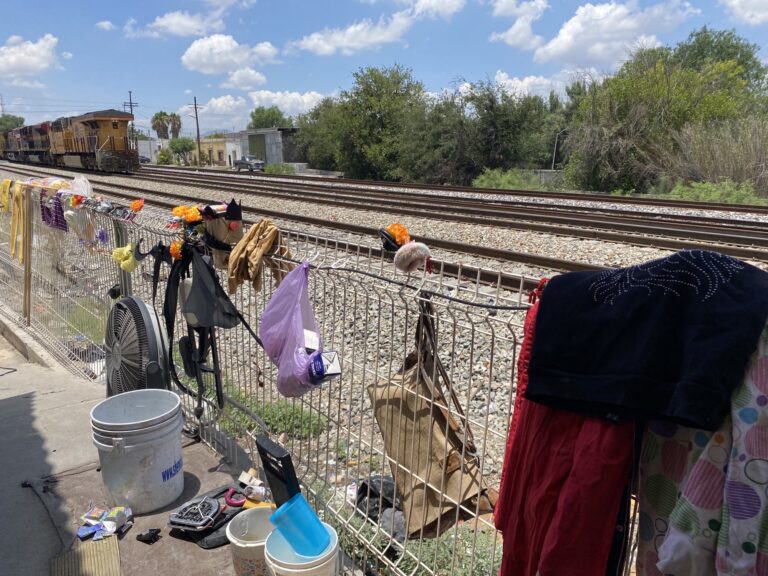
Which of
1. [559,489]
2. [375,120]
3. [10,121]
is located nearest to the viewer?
[559,489]

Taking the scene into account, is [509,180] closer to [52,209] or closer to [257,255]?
[52,209]

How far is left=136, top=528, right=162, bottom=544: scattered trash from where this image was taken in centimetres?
311

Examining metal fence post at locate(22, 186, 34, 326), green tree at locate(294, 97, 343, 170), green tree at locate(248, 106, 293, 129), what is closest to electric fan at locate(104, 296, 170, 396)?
metal fence post at locate(22, 186, 34, 326)

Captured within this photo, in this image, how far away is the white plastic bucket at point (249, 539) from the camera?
2.71 meters

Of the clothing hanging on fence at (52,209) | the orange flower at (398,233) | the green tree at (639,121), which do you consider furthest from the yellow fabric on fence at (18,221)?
the green tree at (639,121)

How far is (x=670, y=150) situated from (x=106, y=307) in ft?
86.6

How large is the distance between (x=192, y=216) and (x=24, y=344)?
4729 mm

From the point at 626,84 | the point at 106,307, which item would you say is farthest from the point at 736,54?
the point at 106,307

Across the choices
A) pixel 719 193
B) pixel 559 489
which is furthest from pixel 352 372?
pixel 719 193

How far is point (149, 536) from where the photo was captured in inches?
123

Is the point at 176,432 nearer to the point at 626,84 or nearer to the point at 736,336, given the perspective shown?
the point at 736,336

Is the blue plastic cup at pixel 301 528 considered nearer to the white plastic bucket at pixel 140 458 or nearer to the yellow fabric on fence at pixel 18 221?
the white plastic bucket at pixel 140 458

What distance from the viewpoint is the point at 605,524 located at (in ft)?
4.81

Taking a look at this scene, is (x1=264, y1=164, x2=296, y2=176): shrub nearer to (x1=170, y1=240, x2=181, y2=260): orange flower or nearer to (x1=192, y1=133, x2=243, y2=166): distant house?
(x1=192, y1=133, x2=243, y2=166): distant house
